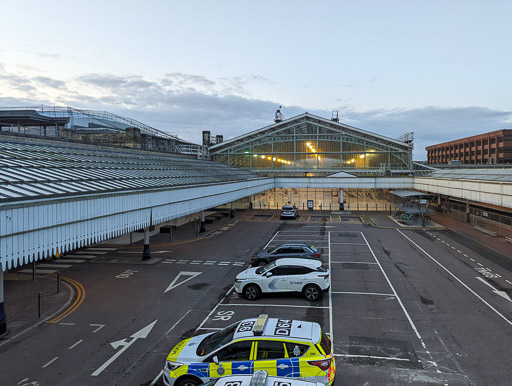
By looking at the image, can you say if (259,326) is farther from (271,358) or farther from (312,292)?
(312,292)

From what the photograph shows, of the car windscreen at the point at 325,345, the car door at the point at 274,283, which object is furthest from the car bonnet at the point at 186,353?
the car door at the point at 274,283

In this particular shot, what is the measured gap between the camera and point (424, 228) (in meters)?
37.3

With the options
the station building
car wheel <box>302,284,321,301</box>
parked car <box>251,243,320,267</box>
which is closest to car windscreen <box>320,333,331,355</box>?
car wheel <box>302,284,321,301</box>

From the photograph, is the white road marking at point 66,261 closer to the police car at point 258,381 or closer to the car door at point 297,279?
the car door at point 297,279

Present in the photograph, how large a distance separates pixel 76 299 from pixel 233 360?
11.6m

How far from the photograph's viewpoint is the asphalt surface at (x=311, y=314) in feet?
34.7

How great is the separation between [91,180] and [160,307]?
25.0ft

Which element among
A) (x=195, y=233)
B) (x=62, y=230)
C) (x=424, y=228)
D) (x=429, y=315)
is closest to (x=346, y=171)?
(x=424, y=228)

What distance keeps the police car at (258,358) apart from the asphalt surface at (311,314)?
1.52 meters

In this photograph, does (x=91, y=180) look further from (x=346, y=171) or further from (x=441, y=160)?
(x=441, y=160)

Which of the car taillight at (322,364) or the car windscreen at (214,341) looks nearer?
the car taillight at (322,364)

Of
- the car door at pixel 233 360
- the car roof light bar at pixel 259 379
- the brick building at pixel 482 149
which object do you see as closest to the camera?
the car roof light bar at pixel 259 379

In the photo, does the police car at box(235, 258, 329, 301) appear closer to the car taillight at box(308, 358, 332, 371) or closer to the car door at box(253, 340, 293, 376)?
the car door at box(253, 340, 293, 376)

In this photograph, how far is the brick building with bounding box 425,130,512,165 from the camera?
9475 cm
